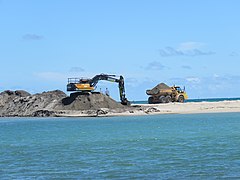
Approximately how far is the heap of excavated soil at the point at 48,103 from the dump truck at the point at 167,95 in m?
14.5

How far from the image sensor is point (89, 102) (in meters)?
71.1

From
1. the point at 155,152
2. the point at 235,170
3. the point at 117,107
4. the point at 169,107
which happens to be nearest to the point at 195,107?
the point at 169,107

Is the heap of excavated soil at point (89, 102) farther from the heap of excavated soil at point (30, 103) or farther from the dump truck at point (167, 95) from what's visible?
the dump truck at point (167, 95)

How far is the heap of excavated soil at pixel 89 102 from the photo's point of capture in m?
71.1

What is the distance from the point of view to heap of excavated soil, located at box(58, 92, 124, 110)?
71062mm

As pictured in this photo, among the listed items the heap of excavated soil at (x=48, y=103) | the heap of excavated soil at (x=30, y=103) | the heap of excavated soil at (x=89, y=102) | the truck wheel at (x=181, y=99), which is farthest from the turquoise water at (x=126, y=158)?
the truck wheel at (x=181, y=99)

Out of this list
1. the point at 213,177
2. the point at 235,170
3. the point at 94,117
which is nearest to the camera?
the point at 213,177

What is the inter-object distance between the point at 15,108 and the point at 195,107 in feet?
85.2

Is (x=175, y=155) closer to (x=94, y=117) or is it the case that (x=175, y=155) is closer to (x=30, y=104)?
(x=94, y=117)

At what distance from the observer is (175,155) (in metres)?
24.5

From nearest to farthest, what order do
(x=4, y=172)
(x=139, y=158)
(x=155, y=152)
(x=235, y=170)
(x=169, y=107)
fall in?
(x=235, y=170) < (x=4, y=172) < (x=139, y=158) < (x=155, y=152) < (x=169, y=107)

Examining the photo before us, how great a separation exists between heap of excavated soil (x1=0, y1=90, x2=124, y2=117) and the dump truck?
14.5 meters

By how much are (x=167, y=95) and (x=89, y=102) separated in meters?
18.6

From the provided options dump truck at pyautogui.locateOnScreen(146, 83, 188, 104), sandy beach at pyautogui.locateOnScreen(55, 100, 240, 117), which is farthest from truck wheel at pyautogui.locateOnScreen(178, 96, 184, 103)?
sandy beach at pyautogui.locateOnScreen(55, 100, 240, 117)
